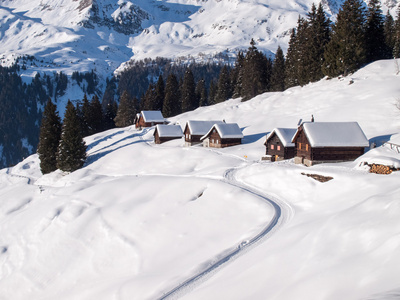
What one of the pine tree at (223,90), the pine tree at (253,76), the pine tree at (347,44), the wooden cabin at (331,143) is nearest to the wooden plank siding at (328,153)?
the wooden cabin at (331,143)

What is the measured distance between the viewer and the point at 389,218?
14.9 m

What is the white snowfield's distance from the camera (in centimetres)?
1358

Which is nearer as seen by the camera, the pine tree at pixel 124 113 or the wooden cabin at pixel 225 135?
the wooden cabin at pixel 225 135

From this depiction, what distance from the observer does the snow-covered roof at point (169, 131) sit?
206ft

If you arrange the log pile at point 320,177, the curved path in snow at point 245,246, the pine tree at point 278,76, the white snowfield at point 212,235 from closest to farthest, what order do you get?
the white snowfield at point 212,235 < the curved path in snow at point 245,246 < the log pile at point 320,177 < the pine tree at point 278,76

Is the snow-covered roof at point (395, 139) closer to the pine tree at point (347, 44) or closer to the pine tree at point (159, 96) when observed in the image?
the pine tree at point (347, 44)

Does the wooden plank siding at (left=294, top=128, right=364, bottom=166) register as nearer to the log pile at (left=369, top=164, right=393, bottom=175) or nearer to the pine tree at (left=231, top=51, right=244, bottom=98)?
the log pile at (left=369, top=164, right=393, bottom=175)

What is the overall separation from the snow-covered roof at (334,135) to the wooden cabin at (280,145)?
16.7 ft

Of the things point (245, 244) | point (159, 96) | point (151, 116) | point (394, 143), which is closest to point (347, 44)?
point (394, 143)

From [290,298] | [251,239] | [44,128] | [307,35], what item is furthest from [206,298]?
[307,35]

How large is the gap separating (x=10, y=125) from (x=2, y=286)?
650 ft

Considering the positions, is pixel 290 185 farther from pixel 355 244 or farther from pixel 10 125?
pixel 10 125

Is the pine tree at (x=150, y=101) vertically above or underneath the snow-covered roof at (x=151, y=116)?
above

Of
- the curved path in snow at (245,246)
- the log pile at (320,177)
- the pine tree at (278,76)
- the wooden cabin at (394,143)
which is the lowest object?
the curved path in snow at (245,246)
